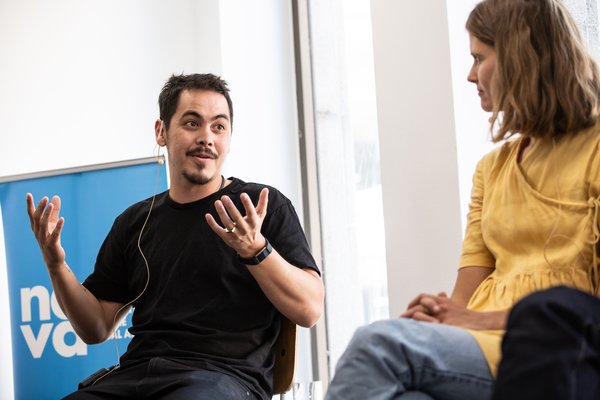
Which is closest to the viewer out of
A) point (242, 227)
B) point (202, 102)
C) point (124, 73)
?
point (242, 227)

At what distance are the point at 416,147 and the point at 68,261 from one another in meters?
1.43

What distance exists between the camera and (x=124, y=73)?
375 cm

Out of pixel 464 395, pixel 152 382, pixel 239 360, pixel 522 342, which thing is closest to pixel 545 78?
pixel 464 395

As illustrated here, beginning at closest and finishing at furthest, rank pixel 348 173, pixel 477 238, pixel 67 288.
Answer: pixel 477 238, pixel 67 288, pixel 348 173

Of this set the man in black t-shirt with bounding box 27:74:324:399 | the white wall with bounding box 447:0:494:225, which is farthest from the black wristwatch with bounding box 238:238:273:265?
the white wall with bounding box 447:0:494:225

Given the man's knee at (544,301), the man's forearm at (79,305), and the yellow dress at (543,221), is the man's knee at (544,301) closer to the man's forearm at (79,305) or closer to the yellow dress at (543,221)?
the yellow dress at (543,221)

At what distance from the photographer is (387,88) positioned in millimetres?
2521

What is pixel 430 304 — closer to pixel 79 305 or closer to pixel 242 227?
pixel 242 227

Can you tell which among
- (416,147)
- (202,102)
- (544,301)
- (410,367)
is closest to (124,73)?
(202,102)

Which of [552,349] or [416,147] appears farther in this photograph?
[416,147]

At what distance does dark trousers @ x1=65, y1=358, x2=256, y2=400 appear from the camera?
194cm

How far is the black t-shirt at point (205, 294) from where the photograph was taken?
2125mm

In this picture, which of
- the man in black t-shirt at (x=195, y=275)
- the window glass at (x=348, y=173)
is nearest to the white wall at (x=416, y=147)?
the man in black t-shirt at (x=195, y=275)

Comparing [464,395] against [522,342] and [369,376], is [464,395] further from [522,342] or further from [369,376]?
[522,342]
